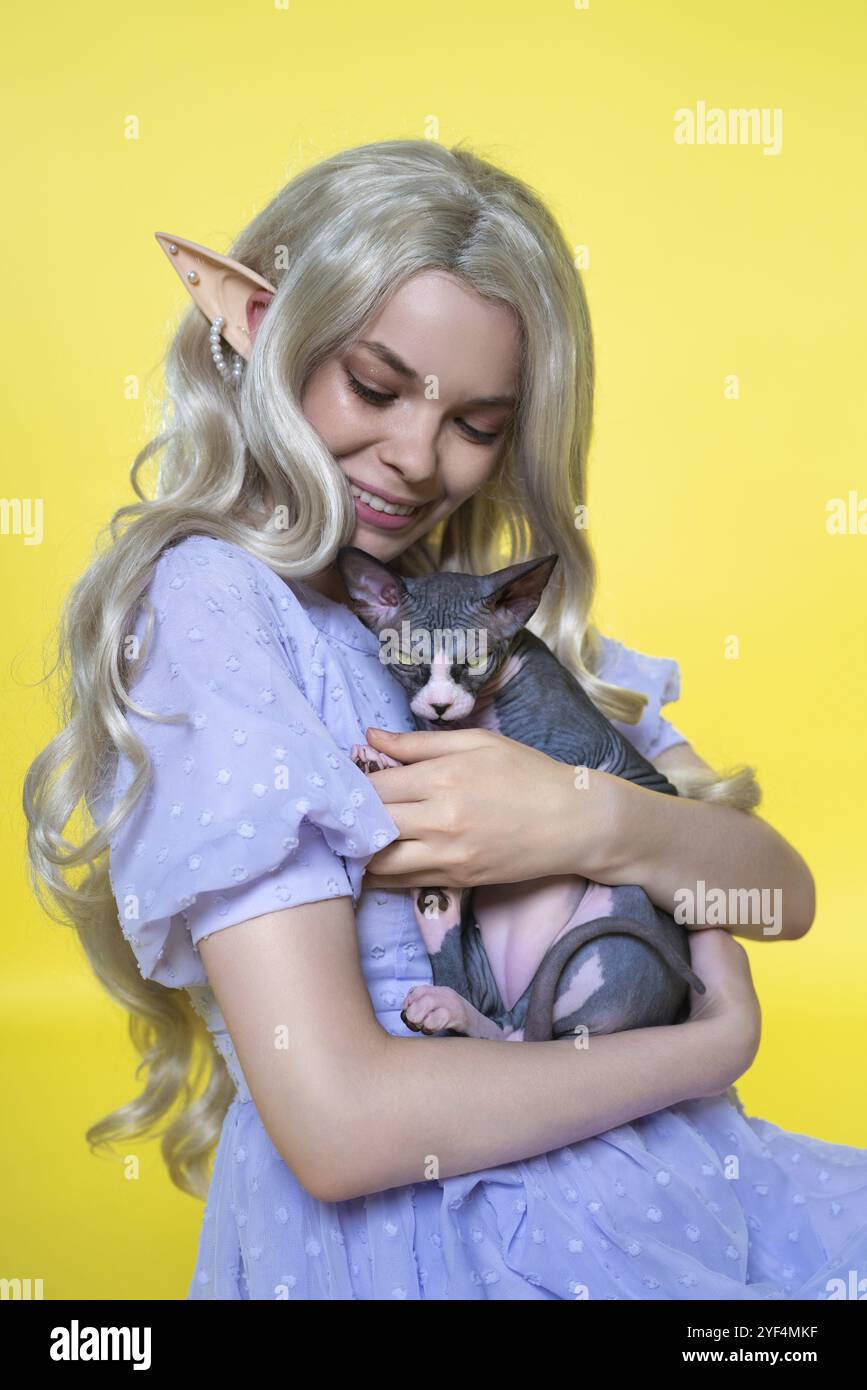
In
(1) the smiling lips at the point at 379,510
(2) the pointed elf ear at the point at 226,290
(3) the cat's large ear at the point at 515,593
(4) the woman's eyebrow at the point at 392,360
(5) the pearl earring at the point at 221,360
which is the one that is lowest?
(3) the cat's large ear at the point at 515,593

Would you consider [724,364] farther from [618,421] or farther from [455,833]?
[455,833]

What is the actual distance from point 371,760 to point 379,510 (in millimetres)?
405

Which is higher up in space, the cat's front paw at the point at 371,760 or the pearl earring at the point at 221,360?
the pearl earring at the point at 221,360

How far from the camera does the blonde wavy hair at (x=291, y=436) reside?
185 cm

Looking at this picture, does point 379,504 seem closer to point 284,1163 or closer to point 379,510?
point 379,510

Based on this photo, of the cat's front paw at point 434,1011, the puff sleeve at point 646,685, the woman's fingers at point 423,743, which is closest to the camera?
the cat's front paw at point 434,1011

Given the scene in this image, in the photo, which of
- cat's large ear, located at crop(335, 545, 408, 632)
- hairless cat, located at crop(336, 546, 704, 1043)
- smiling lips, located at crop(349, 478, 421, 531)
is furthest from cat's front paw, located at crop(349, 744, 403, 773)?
smiling lips, located at crop(349, 478, 421, 531)

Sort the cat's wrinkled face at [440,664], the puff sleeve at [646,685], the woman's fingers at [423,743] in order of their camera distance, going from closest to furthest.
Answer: the woman's fingers at [423,743] < the cat's wrinkled face at [440,664] < the puff sleeve at [646,685]

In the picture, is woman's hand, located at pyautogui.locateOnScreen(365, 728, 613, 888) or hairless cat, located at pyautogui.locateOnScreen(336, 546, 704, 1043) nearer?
woman's hand, located at pyautogui.locateOnScreen(365, 728, 613, 888)

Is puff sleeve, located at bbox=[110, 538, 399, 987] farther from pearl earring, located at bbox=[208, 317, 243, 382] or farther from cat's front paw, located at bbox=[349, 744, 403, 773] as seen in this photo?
pearl earring, located at bbox=[208, 317, 243, 382]

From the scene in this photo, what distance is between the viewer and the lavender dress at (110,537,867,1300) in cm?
162

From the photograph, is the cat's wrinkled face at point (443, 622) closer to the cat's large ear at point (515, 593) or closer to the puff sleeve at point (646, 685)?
the cat's large ear at point (515, 593)

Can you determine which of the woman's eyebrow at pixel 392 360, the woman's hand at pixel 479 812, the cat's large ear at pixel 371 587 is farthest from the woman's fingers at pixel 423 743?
the woman's eyebrow at pixel 392 360

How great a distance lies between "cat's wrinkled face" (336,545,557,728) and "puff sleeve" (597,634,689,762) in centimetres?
48
